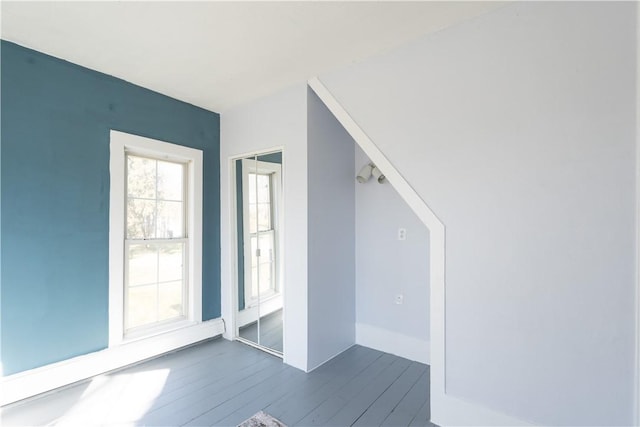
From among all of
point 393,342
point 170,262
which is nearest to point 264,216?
point 170,262

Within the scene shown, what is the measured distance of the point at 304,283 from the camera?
2463mm

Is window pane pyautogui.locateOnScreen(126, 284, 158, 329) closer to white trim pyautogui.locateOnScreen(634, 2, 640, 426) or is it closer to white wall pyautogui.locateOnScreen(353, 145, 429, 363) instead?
white wall pyautogui.locateOnScreen(353, 145, 429, 363)

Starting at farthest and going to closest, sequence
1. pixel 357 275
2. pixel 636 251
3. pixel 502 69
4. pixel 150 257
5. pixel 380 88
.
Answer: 1. pixel 357 275
2. pixel 150 257
3. pixel 380 88
4. pixel 502 69
5. pixel 636 251

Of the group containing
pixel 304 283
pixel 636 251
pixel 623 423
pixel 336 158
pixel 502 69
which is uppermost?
pixel 502 69

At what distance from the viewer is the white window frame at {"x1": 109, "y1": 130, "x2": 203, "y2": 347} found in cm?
239

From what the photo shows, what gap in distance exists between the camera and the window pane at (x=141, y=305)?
2.57 m

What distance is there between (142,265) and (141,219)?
45 centimetres

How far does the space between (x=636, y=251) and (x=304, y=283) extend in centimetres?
209

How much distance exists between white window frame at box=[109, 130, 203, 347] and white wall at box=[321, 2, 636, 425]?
7.36 ft

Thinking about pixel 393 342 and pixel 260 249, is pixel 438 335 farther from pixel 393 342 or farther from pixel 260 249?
pixel 260 249

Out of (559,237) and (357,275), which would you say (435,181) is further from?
(357,275)

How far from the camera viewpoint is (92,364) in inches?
88.4

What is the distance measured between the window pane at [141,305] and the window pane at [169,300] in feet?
0.16

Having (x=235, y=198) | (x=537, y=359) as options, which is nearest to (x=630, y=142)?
(x=537, y=359)
